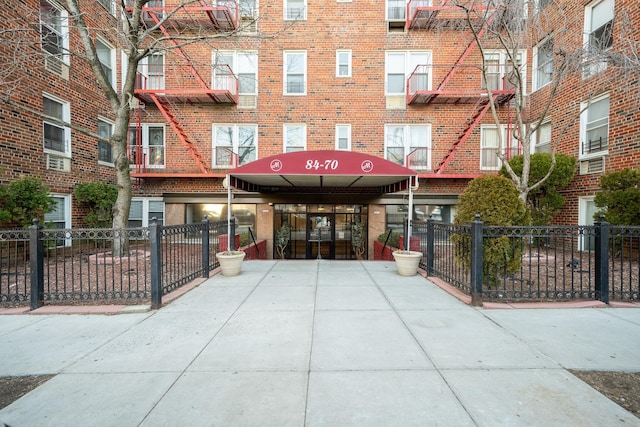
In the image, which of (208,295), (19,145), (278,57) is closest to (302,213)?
(278,57)

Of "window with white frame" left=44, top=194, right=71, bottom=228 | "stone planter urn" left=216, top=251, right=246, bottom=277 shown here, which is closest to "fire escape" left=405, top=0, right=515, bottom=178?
"stone planter urn" left=216, top=251, right=246, bottom=277

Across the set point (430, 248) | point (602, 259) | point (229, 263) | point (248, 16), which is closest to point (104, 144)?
point (248, 16)

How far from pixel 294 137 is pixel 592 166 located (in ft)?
36.3

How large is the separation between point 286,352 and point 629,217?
9.17 meters

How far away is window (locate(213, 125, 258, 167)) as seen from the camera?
13.4 m

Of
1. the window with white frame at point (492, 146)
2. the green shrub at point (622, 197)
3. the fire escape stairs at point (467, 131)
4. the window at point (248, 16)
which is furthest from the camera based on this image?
the window with white frame at point (492, 146)

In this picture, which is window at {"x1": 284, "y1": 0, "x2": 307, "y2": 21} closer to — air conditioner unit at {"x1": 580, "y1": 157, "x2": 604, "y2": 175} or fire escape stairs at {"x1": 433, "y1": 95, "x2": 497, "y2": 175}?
fire escape stairs at {"x1": 433, "y1": 95, "x2": 497, "y2": 175}

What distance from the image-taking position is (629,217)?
24.5 ft

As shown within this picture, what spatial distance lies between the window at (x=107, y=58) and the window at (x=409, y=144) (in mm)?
12098

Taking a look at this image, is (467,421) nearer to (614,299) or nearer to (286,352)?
(286,352)

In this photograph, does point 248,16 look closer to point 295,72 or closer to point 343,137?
point 295,72

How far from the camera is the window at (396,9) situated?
43.2ft

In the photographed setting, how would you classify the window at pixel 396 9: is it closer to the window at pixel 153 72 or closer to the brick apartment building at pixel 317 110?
the brick apartment building at pixel 317 110

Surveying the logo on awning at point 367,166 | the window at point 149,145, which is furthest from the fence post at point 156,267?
the window at point 149,145
